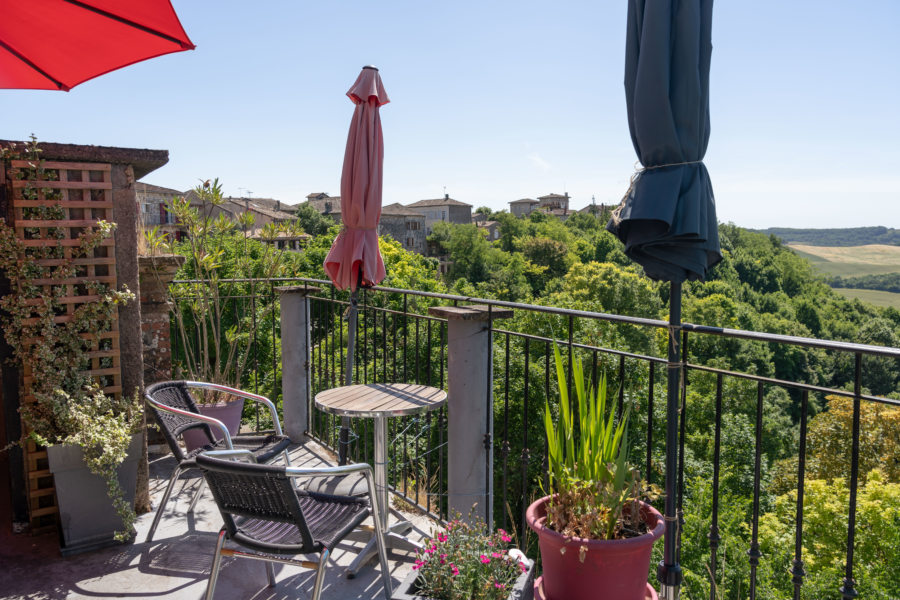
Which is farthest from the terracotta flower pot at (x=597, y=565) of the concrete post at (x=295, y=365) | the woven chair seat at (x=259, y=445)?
the concrete post at (x=295, y=365)

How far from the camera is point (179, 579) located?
2639mm

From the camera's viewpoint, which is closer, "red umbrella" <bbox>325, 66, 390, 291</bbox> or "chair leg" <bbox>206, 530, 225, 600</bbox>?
"chair leg" <bbox>206, 530, 225, 600</bbox>

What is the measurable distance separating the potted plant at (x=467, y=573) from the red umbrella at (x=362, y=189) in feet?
6.17

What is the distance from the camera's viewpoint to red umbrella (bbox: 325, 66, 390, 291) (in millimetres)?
3295

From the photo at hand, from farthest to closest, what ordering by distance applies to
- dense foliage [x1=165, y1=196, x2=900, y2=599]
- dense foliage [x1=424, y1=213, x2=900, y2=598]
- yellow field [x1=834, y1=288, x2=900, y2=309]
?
1. yellow field [x1=834, y1=288, x2=900, y2=309]
2. dense foliage [x1=424, y1=213, x2=900, y2=598]
3. dense foliage [x1=165, y1=196, x2=900, y2=599]

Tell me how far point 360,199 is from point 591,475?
2094mm

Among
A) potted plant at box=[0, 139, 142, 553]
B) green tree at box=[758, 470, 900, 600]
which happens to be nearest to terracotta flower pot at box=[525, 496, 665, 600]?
potted plant at box=[0, 139, 142, 553]

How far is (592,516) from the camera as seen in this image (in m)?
1.81

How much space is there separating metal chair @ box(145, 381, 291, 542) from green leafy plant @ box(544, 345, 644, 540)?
1.42m

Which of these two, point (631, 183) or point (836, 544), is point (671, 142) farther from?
point (836, 544)

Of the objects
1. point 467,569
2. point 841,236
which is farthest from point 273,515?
point 841,236

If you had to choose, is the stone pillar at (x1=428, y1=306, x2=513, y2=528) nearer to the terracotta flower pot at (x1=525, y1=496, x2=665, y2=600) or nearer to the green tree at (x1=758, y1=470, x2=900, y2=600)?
the terracotta flower pot at (x1=525, y1=496, x2=665, y2=600)

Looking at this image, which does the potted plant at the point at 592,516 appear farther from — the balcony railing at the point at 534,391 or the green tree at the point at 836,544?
the green tree at the point at 836,544

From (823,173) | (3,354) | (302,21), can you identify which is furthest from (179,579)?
(823,173)
